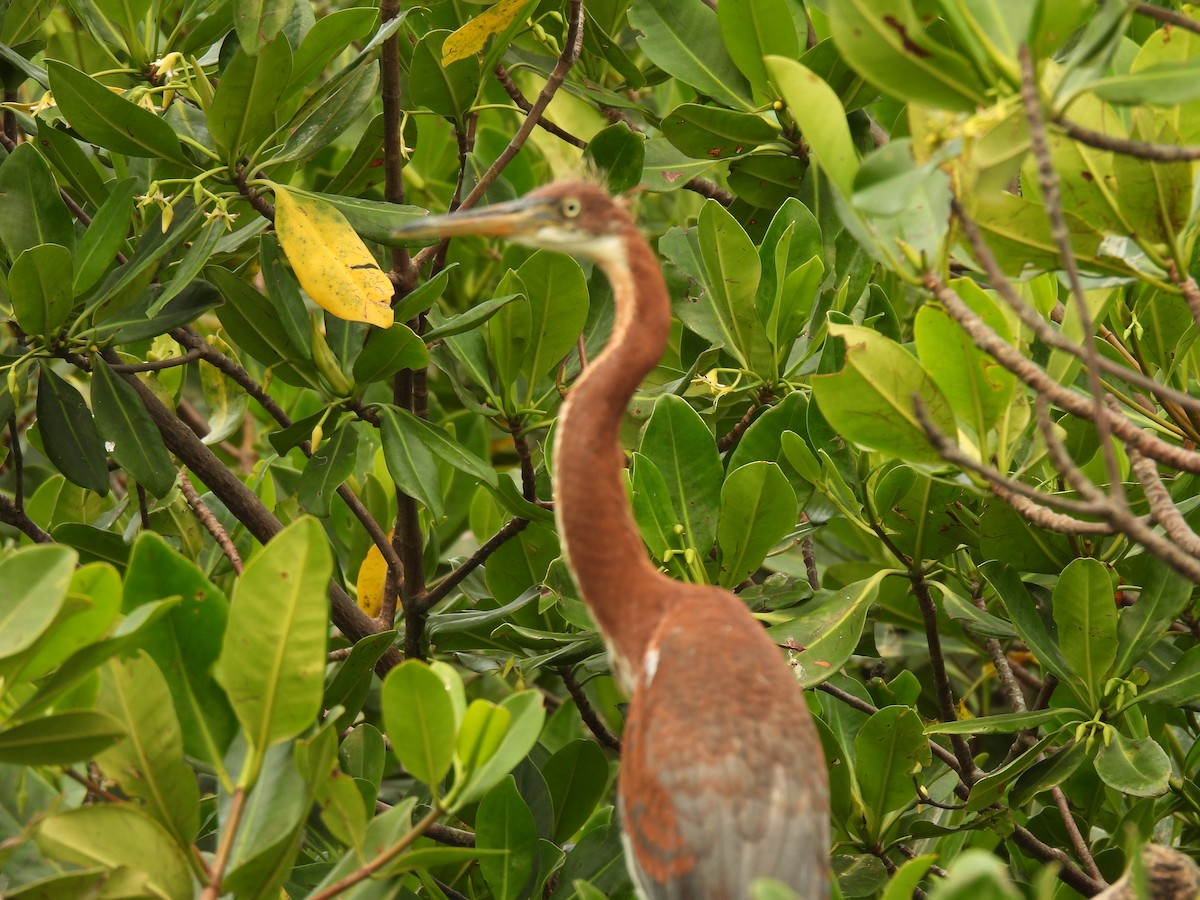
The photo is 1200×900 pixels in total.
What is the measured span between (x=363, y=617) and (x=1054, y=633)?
1.97 m

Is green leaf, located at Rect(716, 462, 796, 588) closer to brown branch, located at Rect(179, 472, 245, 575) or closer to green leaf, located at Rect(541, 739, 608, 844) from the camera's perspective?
green leaf, located at Rect(541, 739, 608, 844)

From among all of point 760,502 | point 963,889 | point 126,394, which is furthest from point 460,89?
point 963,889

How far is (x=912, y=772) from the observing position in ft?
10.6

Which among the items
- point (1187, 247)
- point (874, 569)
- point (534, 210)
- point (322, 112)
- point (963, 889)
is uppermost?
point (322, 112)

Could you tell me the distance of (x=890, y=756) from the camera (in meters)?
3.22

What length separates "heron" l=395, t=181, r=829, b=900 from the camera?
8.39 feet

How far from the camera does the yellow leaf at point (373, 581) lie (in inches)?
166

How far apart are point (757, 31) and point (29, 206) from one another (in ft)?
6.67

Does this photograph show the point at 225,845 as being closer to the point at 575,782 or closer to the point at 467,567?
the point at 575,782

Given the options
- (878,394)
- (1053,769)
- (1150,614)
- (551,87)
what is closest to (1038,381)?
(878,394)

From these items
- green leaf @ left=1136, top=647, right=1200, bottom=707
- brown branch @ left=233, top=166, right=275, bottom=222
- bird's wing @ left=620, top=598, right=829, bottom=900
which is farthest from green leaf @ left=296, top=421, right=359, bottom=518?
green leaf @ left=1136, top=647, right=1200, bottom=707

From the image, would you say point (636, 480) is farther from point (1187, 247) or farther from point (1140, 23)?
point (1140, 23)

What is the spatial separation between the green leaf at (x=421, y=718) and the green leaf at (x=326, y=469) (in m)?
1.27

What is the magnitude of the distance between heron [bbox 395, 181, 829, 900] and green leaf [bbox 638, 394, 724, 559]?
1.39 feet
